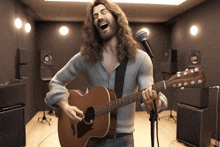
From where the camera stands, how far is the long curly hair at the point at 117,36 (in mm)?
1130

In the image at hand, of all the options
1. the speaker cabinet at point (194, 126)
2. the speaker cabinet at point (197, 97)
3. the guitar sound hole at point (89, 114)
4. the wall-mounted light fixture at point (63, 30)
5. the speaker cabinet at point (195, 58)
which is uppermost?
the wall-mounted light fixture at point (63, 30)

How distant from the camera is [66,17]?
4.77 metres

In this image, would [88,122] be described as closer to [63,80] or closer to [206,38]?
[63,80]

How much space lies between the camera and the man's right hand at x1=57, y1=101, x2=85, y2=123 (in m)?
1.16

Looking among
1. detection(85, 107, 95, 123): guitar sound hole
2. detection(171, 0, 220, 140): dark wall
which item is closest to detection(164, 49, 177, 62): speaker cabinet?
detection(171, 0, 220, 140): dark wall

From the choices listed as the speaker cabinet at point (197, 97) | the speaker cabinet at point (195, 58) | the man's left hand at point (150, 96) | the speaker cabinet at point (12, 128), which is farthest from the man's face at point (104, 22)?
the speaker cabinet at point (195, 58)

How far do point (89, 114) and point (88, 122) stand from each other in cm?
5

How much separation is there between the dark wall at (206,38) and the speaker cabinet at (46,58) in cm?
369

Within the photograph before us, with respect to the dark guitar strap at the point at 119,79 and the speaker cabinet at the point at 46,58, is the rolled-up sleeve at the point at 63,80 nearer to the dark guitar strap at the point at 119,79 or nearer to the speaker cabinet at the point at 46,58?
the dark guitar strap at the point at 119,79

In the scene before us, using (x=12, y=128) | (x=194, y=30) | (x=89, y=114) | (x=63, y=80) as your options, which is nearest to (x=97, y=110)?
(x=89, y=114)

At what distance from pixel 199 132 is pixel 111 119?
226 centimetres

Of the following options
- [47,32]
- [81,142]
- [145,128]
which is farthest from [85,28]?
[47,32]

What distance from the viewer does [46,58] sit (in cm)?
468

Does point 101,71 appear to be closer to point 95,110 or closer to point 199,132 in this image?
point 95,110
